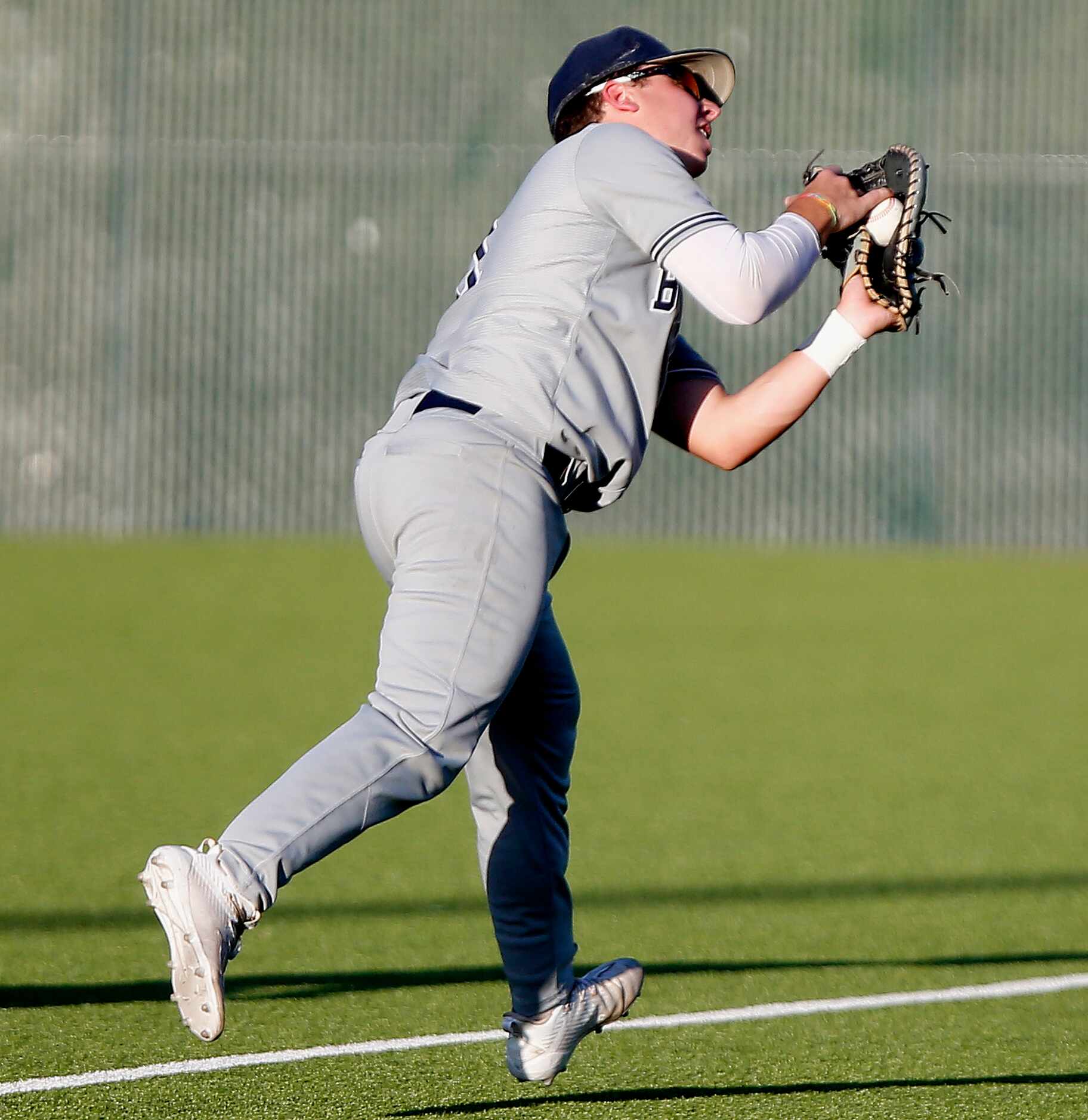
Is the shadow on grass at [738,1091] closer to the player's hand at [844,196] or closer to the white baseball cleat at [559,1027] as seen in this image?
the white baseball cleat at [559,1027]

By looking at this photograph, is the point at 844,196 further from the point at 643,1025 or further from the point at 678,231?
the point at 643,1025

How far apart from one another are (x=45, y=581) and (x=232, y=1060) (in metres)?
11.7

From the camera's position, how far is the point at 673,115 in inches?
132

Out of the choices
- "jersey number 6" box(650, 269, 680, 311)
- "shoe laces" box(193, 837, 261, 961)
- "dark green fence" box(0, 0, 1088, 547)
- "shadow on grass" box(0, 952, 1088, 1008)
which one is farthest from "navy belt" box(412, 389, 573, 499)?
→ "dark green fence" box(0, 0, 1088, 547)

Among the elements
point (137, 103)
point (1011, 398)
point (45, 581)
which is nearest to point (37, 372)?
point (137, 103)

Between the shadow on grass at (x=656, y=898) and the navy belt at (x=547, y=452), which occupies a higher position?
the navy belt at (x=547, y=452)

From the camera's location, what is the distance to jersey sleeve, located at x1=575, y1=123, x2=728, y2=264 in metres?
3.06

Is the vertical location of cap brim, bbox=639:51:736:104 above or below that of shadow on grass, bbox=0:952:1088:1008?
above

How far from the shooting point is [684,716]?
9.55m

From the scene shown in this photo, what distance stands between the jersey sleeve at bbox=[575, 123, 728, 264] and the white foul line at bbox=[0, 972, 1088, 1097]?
197cm

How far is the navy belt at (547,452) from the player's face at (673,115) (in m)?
0.60

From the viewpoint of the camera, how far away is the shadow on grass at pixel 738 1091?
12.1ft

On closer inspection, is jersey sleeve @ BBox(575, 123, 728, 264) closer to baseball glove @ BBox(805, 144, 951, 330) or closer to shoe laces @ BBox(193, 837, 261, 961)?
baseball glove @ BBox(805, 144, 951, 330)

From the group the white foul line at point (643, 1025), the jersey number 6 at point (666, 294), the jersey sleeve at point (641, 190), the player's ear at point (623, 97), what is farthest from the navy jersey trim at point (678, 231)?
the white foul line at point (643, 1025)
